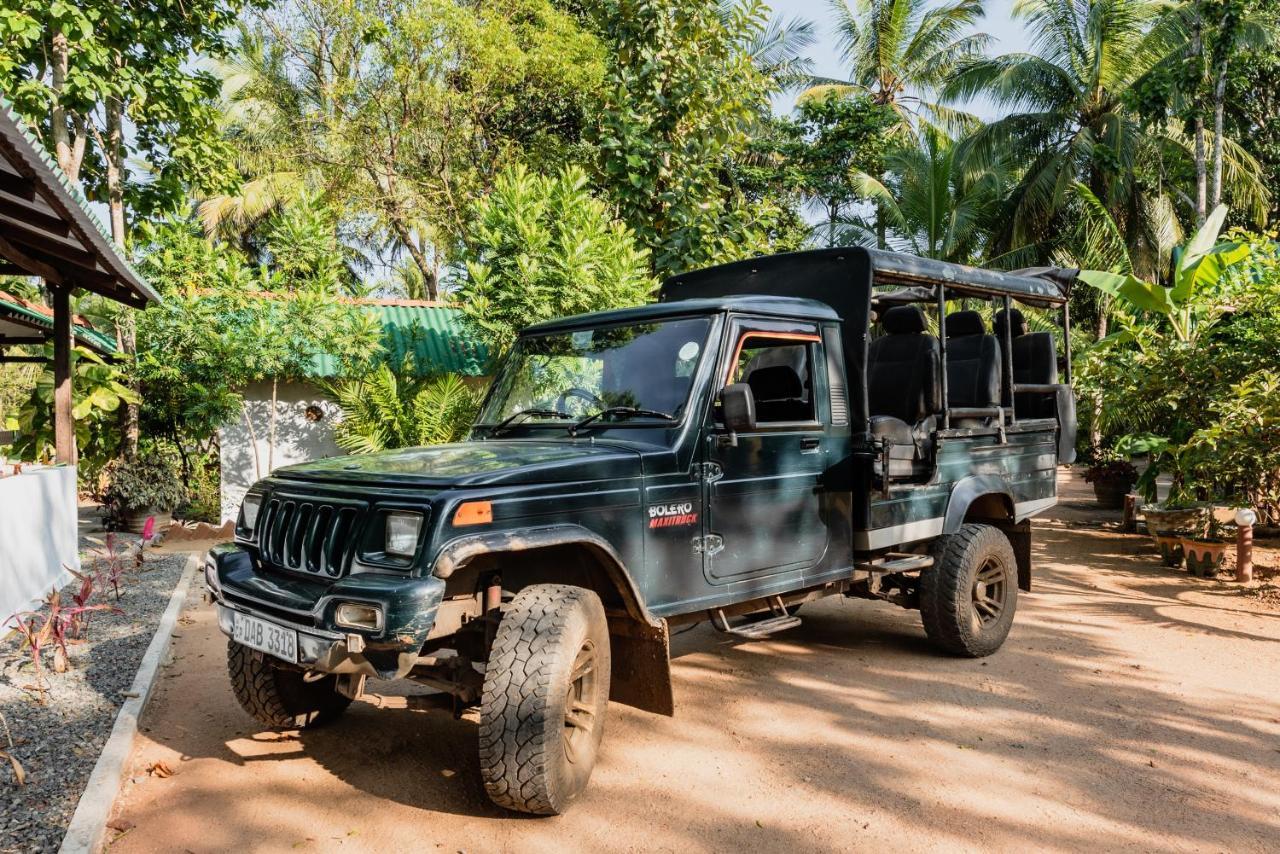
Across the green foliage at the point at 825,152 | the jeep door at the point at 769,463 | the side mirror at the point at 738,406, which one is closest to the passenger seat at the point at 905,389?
the jeep door at the point at 769,463

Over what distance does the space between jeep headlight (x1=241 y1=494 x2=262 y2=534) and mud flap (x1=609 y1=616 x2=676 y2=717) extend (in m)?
1.71

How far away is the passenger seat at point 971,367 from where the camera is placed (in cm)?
623

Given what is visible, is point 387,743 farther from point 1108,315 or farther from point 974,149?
point 974,149

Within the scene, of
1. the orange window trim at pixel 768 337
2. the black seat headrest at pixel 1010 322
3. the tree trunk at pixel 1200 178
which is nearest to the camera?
the orange window trim at pixel 768 337

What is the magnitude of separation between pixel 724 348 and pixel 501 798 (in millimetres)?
2276

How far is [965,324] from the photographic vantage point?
7227 millimetres

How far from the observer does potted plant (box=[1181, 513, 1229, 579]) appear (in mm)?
8570

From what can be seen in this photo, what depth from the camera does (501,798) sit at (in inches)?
138

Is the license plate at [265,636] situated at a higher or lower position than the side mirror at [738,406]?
lower

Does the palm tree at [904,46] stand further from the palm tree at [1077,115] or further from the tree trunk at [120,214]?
the tree trunk at [120,214]

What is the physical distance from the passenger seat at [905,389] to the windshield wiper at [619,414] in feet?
4.89

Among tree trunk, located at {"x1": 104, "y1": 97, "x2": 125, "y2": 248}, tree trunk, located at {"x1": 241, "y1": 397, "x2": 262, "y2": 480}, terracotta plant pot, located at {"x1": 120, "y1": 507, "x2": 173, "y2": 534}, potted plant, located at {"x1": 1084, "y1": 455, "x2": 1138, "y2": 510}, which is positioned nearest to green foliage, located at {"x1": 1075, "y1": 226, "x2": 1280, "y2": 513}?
potted plant, located at {"x1": 1084, "y1": 455, "x2": 1138, "y2": 510}

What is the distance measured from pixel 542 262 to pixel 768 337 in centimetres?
658

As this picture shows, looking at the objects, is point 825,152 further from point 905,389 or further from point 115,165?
point 905,389
